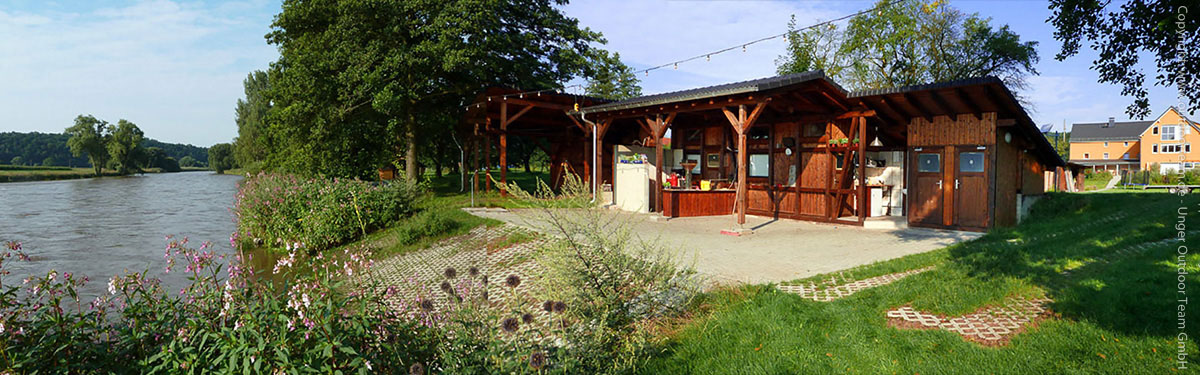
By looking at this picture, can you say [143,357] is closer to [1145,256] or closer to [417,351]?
[417,351]

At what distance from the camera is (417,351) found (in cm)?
309

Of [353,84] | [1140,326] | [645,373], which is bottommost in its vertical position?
[645,373]

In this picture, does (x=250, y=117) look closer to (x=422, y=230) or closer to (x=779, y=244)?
(x=422, y=230)

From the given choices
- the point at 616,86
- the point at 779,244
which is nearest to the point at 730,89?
the point at 779,244

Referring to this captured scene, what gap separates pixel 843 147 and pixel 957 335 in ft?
26.9

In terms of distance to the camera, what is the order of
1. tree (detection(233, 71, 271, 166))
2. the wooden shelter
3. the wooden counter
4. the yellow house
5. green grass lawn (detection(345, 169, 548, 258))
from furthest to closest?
1. tree (detection(233, 71, 271, 166))
2. the yellow house
3. the wooden counter
4. green grass lawn (detection(345, 169, 548, 258))
5. the wooden shelter

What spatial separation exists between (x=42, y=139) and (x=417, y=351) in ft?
473

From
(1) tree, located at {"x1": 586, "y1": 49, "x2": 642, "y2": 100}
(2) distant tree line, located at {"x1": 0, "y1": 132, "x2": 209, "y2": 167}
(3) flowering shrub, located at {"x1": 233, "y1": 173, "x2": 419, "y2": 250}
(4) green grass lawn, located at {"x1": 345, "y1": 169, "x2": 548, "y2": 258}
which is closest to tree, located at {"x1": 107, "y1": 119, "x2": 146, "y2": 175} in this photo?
(2) distant tree line, located at {"x1": 0, "y1": 132, "x2": 209, "y2": 167}

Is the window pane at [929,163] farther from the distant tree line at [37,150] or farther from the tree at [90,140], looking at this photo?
the distant tree line at [37,150]

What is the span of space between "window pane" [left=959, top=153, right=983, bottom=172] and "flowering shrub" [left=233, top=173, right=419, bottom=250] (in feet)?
39.2

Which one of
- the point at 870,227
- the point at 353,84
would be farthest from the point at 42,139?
the point at 870,227

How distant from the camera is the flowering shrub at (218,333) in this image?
2.66m

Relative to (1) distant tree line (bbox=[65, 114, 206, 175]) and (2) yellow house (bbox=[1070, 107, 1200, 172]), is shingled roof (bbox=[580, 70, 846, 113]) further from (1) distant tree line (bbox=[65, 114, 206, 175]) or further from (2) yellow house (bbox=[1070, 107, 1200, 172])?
(1) distant tree line (bbox=[65, 114, 206, 175])

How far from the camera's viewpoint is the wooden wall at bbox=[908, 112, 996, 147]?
10.0m
